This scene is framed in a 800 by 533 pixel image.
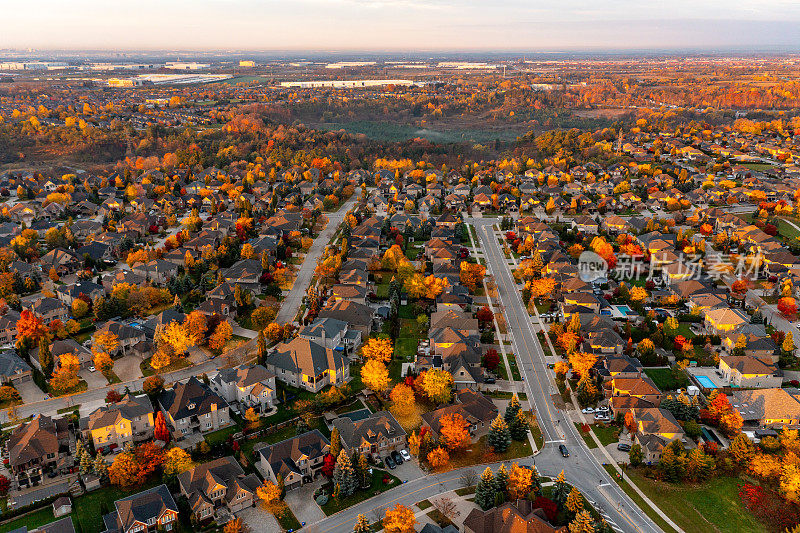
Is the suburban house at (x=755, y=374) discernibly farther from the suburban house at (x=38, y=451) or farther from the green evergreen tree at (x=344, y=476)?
the suburban house at (x=38, y=451)

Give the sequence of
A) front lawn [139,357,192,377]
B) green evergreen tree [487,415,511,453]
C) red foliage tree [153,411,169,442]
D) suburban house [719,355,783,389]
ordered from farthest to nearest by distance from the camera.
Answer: front lawn [139,357,192,377] < suburban house [719,355,783,389] < red foliage tree [153,411,169,442] < green evergreen tree [487,415,511,453]

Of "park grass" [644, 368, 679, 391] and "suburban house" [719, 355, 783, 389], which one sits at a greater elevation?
"suburban house" [719, 355, 783, 389]

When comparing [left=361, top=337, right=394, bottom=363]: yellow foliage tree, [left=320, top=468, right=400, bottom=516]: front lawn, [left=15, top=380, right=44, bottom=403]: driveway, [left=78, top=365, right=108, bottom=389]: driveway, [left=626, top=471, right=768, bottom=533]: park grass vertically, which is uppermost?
[left=361, top=337, right=394, bottom=363]: yellow foliage tree

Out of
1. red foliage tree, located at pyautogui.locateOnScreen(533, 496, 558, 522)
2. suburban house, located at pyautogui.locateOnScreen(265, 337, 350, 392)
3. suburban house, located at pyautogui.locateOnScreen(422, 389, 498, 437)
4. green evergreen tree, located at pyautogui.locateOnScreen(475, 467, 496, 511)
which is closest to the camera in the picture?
red foliage tree, located at pyautogui.locateOnScreen(533, 496, 558, 522)

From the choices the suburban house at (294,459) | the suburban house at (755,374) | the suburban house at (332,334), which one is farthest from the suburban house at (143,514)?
the suburban house at (755,374)

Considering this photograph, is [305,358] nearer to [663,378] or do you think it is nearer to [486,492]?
[486,492]

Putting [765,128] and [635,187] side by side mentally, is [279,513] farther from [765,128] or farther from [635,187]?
[765,128]

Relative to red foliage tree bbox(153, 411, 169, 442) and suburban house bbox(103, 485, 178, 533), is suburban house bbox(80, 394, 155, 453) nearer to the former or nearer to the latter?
red foliage tree bbox(153, 411, 169, 442)

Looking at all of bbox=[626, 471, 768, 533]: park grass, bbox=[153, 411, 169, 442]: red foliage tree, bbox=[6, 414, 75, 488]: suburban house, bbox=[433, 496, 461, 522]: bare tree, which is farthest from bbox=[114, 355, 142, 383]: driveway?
bbox=[626, 471, 768, 533]: park grass

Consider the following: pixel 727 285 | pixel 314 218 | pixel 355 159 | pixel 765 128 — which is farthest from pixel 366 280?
A: pixel 765 128
